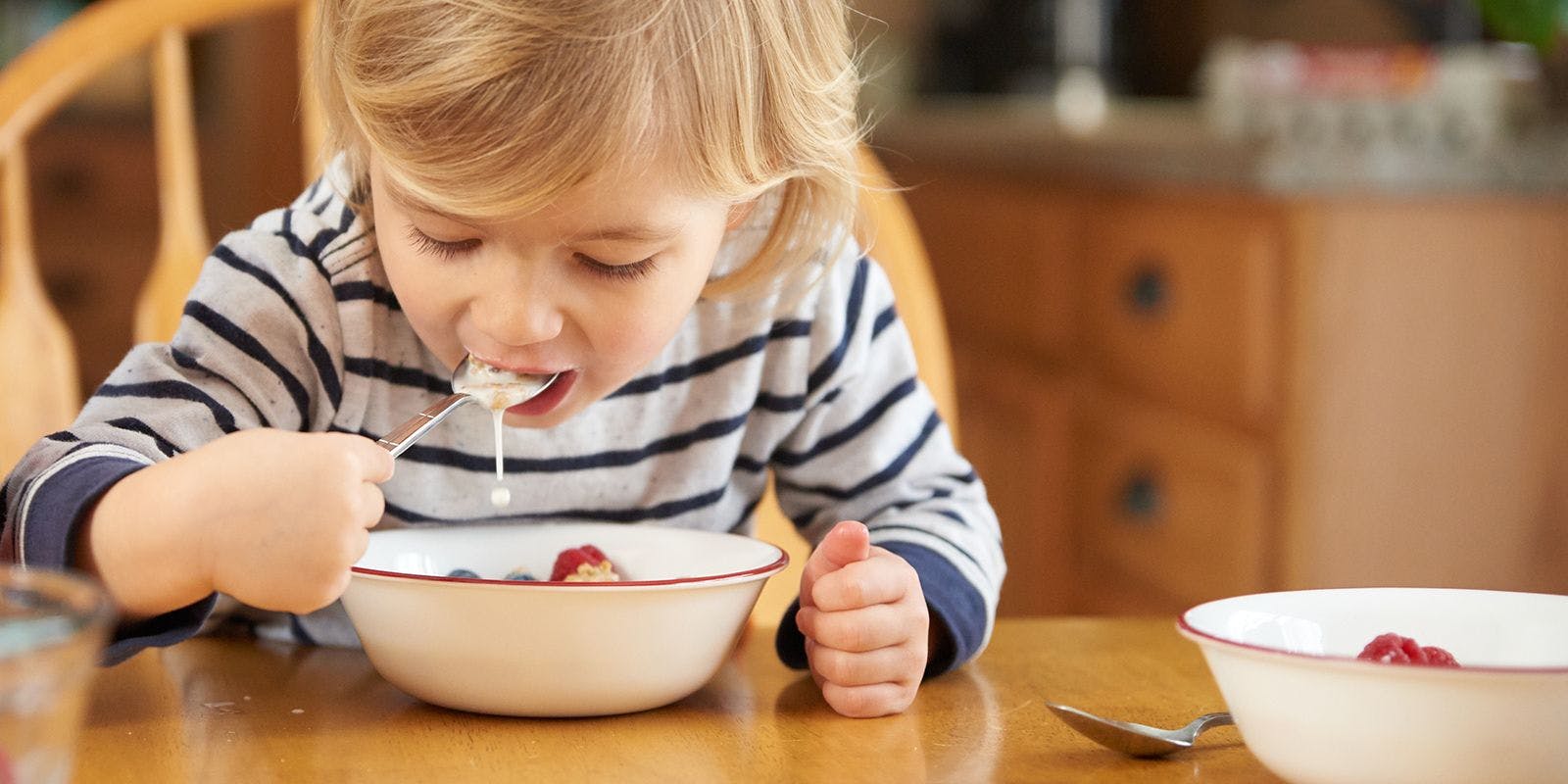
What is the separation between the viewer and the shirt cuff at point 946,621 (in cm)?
71

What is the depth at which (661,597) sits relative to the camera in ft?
2.01

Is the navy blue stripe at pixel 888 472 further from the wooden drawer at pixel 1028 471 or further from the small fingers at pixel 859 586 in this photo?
the wooden drawer at pixel 1028 471

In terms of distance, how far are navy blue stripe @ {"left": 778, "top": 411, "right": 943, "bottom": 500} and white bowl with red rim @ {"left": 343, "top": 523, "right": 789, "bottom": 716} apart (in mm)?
245

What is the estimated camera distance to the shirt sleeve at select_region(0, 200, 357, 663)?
61 centimetres

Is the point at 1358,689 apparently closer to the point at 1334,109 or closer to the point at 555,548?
the point at 555,548

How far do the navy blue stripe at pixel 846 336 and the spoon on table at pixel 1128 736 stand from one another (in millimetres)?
357

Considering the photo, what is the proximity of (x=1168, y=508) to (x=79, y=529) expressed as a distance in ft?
4.85

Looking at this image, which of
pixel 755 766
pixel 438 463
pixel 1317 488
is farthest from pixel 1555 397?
pixel 755 766

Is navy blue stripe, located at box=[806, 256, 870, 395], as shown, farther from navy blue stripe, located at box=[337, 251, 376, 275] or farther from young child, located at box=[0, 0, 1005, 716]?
navy blue stripe, located at box=[337, 251, 376, 275]

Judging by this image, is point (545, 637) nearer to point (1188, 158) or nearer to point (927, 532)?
point (927, 532)

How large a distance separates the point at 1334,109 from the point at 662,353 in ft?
3.98

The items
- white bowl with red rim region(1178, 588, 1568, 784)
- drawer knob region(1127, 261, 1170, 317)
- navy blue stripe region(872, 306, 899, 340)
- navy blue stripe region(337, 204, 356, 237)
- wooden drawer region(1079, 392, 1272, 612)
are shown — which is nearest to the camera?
white bowl with red rim region(1178, 588, 1568, 784)

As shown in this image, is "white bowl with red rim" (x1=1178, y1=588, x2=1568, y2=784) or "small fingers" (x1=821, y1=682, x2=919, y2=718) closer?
"white bowl with red rim" (x1=1178, y1=588, x2=1568, y2=784)

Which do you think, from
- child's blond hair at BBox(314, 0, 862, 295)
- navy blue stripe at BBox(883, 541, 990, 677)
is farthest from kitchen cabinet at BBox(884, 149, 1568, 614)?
child's blond hair at BBox(314, 0, 862, 295)
